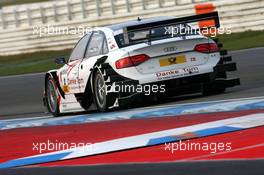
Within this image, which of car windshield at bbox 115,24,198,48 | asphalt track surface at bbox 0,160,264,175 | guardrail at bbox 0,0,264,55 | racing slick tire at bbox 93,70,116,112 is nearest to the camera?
asphalt track surface at bbox 0,160,264,175

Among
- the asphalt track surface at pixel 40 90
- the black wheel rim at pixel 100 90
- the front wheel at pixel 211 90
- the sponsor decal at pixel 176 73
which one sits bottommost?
the asphalt track surface at pixel 40 90

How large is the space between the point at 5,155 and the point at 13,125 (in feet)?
12.5

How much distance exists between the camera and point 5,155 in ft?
34.7

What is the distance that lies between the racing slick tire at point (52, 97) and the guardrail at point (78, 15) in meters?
12.9

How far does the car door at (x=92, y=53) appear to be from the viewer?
1377 centimetres

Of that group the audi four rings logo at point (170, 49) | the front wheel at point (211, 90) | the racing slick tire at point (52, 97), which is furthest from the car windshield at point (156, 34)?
the racing slick tire at point (52, 97)

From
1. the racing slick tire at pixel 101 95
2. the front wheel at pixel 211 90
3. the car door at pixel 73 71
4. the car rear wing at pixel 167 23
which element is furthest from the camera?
the car door at pixel 73 71

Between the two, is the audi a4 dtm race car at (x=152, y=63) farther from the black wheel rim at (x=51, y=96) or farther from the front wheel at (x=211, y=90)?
the black wheel rim at (x=51, y=96)

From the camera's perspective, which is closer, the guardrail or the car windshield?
the car windshield

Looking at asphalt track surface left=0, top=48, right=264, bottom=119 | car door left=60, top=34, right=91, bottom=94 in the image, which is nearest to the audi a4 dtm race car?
car door left=60, top=34, right=91, bottom=94

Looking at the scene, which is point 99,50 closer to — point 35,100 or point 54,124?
point 54,124

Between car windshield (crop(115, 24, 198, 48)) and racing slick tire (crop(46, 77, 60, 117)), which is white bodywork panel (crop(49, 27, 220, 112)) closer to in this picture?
car windshield (crop(115, 24, 198, 48))

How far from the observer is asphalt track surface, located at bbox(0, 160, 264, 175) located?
24.5 ft

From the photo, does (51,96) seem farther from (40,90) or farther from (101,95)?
(40,90)
